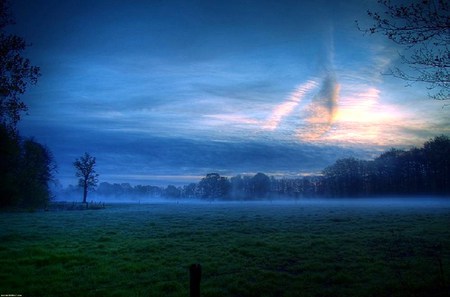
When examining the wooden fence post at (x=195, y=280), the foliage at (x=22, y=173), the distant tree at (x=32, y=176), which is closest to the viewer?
the wooden fence post at (x=195, y=280)

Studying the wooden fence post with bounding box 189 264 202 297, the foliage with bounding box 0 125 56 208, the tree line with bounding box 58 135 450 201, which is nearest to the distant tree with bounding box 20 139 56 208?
the foliage with bounding box 0 125 56 208

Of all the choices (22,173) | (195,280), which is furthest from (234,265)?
(22,173)

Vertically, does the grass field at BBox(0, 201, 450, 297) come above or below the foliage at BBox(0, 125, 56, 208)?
below

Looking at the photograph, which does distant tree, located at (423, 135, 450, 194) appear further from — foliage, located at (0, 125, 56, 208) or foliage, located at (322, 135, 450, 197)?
foliage, located at (0, 125, 56, 208)

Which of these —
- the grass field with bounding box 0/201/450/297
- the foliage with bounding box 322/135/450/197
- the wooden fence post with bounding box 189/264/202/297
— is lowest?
the grass field with bounding box 0/201/450/297

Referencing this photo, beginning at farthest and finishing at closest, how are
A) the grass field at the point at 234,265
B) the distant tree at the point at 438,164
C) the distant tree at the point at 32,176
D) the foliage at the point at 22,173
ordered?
the distant tree at the point at 438,164 → the distant tree at the point at 32,176 → the foliage at the point at 22,173 → the grass field at the point at 234,265

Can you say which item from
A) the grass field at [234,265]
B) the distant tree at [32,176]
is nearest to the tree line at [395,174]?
the grass field at [234,265]

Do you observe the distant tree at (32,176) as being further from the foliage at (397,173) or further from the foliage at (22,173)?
the foliage at (397,173)

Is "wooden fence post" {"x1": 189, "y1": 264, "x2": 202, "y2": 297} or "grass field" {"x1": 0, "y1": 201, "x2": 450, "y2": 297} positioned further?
"grass field" {"x1": 0, "y1": 201, "x2": 450, "y2": 297}

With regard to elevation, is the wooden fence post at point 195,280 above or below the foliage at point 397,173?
below

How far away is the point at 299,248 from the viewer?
21.9 metres

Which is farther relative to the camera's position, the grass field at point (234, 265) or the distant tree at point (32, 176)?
the distant tree at point (32, 176)

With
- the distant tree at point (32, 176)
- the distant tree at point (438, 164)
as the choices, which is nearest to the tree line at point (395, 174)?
the distant tree at point (438, 164)

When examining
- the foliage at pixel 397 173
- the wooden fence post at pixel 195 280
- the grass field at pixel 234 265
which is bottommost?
the grass field at pixel 234 265
